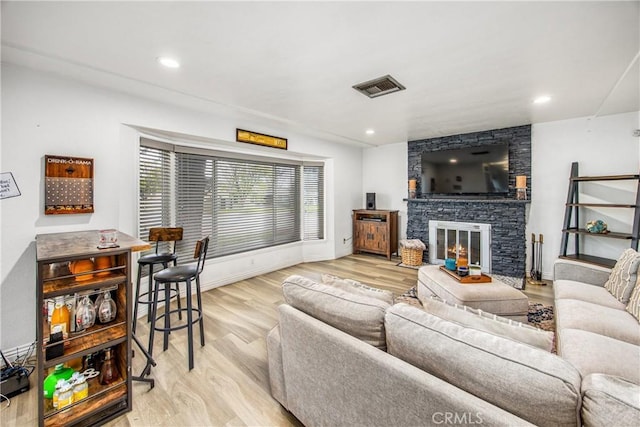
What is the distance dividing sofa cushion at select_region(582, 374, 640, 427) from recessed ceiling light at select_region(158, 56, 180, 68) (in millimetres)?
2916

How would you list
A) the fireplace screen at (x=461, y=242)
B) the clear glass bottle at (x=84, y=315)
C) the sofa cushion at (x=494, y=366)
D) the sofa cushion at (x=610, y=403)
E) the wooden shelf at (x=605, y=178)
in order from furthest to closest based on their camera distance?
1. the fireplace screen at (x=461, y=242)
2. the wooden shelf at (x=605, y=178)
3. the clear glass bottle at (x=84, y=315)
4. the sofa cushion at (x=494, y=366)
5. the sofa cushion at (x=610, y=403)

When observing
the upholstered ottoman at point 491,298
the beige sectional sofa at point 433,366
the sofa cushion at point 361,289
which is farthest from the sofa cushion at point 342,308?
the upholstered ottoman at point 491,298

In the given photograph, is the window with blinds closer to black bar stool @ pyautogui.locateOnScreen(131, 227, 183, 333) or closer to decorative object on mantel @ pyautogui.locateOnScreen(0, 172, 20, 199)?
black bar stool @ pyautogui.locateOnScreen(131, 227, 183, 333)

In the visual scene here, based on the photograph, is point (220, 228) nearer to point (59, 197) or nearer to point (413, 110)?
point (59, 197)

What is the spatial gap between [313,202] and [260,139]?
1.81m

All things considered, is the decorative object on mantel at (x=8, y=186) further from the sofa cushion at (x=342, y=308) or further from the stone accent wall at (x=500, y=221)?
the stone accent wall at (x=500, y=221)

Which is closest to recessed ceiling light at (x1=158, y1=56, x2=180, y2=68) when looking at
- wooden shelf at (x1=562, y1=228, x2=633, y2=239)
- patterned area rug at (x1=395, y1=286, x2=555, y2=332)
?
patterned area rug at (x1=395, y1=286, x2=555, y2=332)

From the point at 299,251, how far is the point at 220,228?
1.75 m

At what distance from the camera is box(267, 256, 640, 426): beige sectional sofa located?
30.1 inches

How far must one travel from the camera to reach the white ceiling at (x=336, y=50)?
1.58 m

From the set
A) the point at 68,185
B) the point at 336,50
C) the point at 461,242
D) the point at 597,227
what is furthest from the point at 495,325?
the point at 461,242

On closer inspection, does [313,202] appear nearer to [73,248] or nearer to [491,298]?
[491,298]

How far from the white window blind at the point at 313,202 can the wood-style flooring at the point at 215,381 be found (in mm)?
2151

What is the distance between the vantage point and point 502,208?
4348mm
